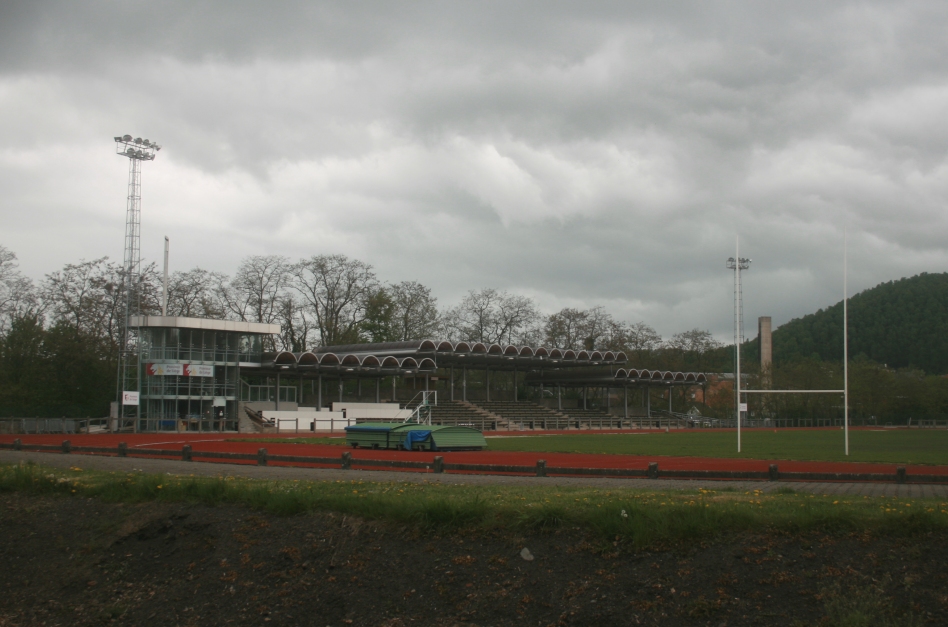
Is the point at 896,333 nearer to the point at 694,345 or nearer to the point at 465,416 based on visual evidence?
the point at 694,345

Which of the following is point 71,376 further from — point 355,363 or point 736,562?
point 736,562

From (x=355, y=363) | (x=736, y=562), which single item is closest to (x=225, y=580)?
(x=736, y=562)

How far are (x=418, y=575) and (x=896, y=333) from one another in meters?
116

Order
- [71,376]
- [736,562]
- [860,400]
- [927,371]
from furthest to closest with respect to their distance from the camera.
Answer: [927,371], [860,400], [71,376], [736,562]

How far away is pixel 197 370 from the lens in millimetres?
48719

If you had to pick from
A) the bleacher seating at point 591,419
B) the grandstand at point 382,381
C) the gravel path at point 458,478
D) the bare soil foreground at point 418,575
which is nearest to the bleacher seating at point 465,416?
the grandstand at point 382,381

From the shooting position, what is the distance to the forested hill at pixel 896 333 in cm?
10950

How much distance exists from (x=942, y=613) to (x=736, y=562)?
78.0 inches

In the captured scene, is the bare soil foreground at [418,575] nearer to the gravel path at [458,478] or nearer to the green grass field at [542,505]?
the green grass field at [542,505]

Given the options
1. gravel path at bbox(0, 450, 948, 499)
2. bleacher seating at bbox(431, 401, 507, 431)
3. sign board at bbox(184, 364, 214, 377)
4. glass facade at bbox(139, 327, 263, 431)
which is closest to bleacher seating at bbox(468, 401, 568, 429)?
bleacher seating at bbox(431, 401, 507, 431)

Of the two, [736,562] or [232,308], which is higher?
[232,308]

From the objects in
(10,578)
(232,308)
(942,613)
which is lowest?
(10,578)

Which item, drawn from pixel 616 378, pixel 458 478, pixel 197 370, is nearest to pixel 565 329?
pixel 616 378

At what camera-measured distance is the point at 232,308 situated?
67188mm
